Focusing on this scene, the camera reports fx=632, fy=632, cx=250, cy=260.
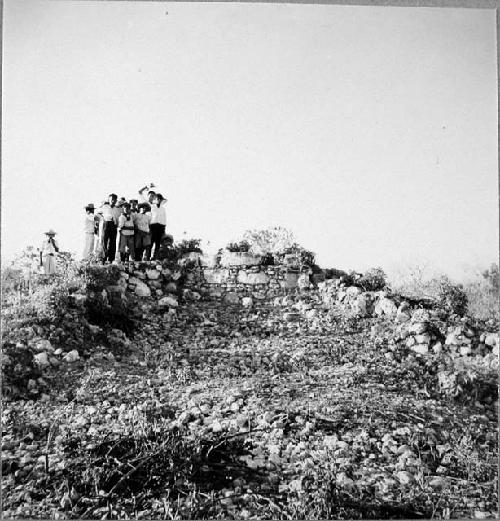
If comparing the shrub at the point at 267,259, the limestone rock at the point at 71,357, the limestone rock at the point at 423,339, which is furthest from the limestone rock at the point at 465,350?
the limestone rock at the point at 71,357

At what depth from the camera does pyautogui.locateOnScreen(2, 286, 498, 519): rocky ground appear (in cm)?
479

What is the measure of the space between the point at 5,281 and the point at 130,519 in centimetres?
242

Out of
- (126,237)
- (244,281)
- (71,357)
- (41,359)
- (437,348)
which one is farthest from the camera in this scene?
(126,237)

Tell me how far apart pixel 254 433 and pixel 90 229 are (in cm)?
269

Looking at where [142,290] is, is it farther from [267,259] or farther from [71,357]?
[267,259]

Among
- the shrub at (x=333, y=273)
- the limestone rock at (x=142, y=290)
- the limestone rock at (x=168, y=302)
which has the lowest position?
the limestone rock at (x=168, y=302)

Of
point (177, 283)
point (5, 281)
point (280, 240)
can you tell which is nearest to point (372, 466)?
point (280, 240)

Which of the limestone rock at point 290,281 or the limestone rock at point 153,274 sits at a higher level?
the limestone rock at point 153,274

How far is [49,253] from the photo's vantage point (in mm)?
6055

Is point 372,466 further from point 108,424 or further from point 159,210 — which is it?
point 159,210

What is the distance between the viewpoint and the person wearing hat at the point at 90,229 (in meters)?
6.26

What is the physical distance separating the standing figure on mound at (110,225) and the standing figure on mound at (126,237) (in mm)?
66

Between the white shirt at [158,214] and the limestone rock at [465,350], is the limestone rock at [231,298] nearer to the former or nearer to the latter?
the white shirt at [158,214]

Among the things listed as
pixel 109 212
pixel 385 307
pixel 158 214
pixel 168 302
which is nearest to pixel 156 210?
pixel 158 214
